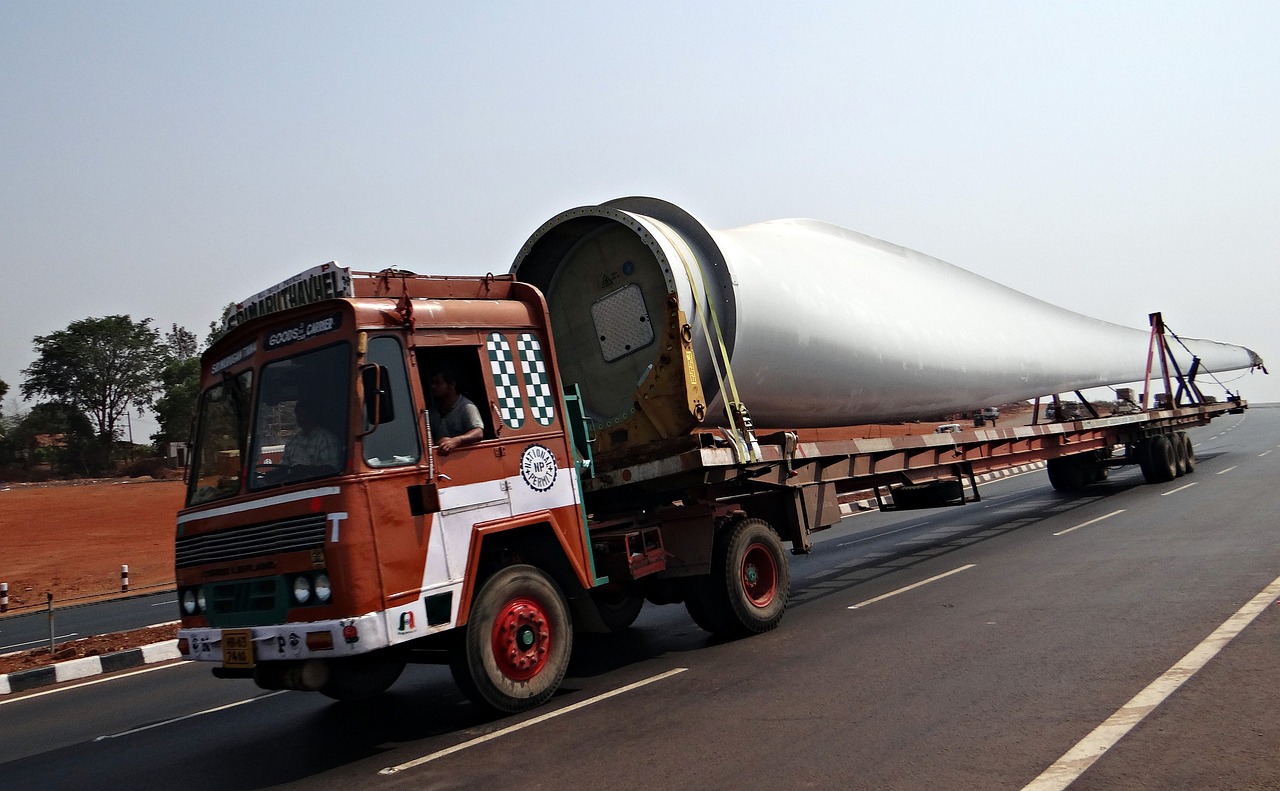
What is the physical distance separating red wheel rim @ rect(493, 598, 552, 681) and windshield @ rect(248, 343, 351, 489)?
4.82 feet

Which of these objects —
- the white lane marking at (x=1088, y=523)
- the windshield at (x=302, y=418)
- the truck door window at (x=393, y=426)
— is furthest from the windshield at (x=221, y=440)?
the white lane marking at (x=1088, y=523)

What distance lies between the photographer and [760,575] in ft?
28.8

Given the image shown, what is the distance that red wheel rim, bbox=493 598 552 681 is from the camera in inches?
247

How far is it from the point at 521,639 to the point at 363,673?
1.12 meters

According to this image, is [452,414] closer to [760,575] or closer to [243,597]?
[243,597]

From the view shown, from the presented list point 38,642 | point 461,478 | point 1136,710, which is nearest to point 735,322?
point 461,478

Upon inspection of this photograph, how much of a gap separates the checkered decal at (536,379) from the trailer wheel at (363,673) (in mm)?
1853

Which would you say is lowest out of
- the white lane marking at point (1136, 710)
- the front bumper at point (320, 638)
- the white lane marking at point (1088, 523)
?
the white lane marking at point (1136, 710)

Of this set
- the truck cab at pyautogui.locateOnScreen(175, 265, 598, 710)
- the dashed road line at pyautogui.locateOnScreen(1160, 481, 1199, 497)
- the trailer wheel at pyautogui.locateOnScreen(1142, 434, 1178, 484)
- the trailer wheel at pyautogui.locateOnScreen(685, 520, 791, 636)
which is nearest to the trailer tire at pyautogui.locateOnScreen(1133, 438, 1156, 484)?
the trailer wheel at pyautogui.locateOnScreen(1142, 434, 1178, 484)

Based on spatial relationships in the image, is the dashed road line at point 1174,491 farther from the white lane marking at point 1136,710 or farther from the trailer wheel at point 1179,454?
the white lane marking at point 1136,710

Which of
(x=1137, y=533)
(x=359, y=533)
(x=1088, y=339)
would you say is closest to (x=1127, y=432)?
(x=1088, y=339)

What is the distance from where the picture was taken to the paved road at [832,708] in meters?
4.70

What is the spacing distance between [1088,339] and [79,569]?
84.4 feet

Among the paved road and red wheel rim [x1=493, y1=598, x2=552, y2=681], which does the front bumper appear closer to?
the paved road
